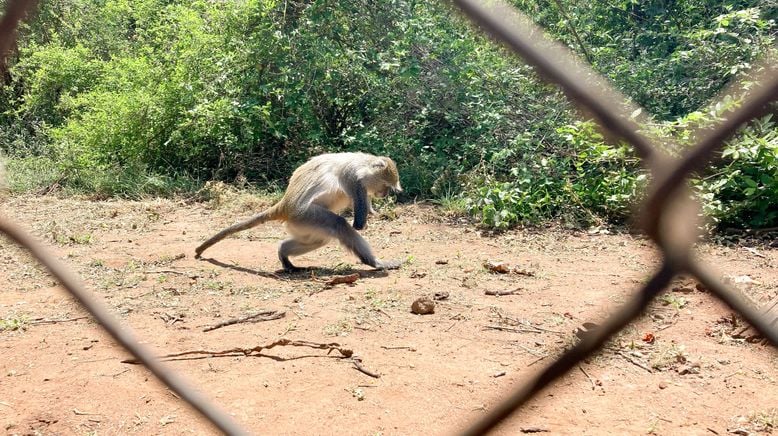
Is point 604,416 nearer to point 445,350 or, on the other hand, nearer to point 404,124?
point 445,350

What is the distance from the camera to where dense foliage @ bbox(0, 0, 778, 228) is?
7.68 meters

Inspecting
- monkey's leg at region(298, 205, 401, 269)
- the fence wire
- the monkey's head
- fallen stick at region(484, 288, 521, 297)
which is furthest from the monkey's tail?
the fence wire

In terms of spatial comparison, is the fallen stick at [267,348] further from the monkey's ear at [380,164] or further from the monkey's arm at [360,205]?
the monkey's ear at [380,164]

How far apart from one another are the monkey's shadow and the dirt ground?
0.12 ft

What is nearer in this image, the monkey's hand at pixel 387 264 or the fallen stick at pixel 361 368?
the fallen stick at pixel 361 368

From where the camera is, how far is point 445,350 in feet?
13.1

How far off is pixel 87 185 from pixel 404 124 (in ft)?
15.4

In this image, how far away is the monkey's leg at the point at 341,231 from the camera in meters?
5.79

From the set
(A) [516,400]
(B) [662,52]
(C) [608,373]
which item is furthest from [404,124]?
(A) [516,400]

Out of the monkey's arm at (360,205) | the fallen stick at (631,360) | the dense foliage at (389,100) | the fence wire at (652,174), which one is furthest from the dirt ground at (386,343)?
the dense foliage at (389,100)

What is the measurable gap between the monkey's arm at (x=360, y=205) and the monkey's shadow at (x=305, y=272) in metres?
0.42

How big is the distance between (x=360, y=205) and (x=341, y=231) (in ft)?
1.33

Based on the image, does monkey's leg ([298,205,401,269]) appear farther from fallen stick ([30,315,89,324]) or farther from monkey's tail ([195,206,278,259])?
fallen stick ([30,315,89,324])

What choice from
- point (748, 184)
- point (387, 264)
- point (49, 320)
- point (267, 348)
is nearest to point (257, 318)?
point (267, 348)
